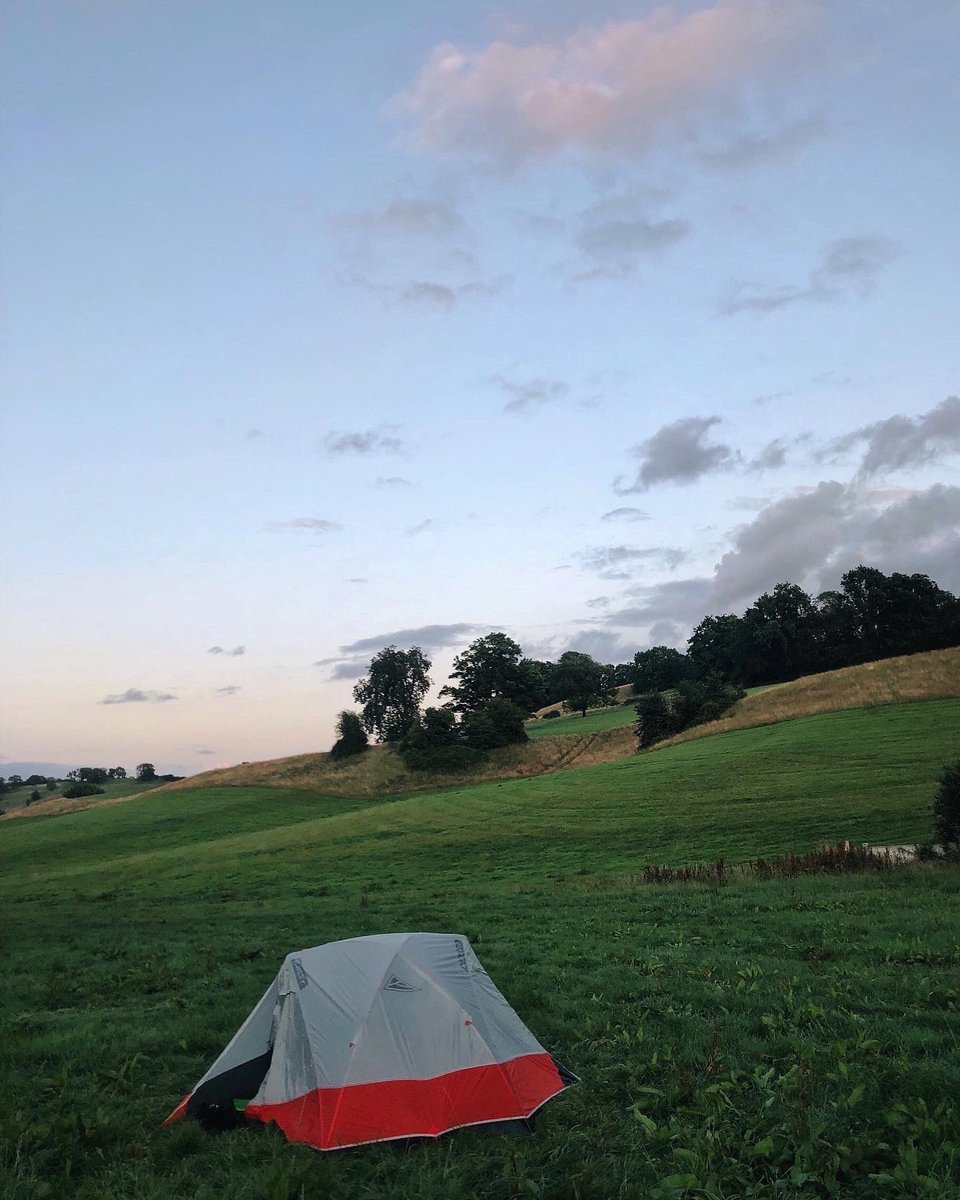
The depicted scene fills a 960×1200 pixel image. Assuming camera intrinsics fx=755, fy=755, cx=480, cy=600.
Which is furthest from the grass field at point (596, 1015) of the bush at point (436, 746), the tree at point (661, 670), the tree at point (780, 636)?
the tree at point (661, 670)

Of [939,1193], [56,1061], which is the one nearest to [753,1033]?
[939,1193]

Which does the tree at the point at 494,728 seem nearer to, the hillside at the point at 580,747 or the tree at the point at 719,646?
the hillside at the point at 580,747

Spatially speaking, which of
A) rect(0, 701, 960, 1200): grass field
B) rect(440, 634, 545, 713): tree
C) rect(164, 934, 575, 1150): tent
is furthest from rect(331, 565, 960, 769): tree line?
rect(164, 934, 575, 1150): tent

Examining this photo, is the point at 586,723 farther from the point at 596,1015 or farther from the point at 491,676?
the point at 596,1015

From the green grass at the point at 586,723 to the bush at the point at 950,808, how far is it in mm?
64546

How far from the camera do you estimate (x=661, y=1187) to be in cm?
657

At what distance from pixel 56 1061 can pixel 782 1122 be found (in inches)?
381

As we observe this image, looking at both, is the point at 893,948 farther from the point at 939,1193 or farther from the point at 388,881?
the point at 388,881

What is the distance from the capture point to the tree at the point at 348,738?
93688 millimetres

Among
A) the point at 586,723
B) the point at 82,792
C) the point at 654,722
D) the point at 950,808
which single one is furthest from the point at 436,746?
the point at 950,808

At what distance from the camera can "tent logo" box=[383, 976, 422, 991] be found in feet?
30.5

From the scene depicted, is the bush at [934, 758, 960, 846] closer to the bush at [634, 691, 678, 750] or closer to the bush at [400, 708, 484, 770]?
the bush at [634, 691, 678, 750]

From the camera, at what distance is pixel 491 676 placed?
122 metres

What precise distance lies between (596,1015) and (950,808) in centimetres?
1917
